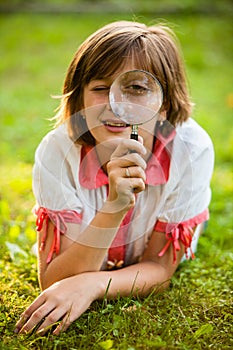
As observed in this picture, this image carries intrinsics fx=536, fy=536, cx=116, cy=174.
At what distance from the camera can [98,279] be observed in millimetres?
2582

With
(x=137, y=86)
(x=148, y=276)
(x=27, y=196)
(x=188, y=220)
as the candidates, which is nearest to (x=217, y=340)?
(x=148, y=276)

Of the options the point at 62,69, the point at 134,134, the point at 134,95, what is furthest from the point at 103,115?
the point at 62,69

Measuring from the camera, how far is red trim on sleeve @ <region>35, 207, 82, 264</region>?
108 inches

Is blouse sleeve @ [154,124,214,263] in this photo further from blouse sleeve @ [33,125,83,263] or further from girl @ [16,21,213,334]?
blouse sleeve @ [33,125,83,263]

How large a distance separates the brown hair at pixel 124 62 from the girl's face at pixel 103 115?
4cm

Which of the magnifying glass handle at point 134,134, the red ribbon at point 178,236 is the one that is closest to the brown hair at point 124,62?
the magnifying glass handle at point 134,134

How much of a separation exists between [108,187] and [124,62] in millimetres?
683

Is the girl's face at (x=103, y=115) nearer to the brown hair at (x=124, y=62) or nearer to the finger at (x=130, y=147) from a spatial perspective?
the brown hair at (x=124, y=62)

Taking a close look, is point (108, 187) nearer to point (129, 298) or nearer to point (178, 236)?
point (178, 236)

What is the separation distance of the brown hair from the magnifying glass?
0.56ft

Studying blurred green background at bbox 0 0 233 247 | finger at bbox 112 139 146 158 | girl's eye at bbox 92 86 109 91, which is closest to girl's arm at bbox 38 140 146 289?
finger at bbox 112 139 146 158

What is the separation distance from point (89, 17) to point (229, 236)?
731 centimetres

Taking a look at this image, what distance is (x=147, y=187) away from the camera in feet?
9.55

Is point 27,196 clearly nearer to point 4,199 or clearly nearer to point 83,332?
point 4,199
